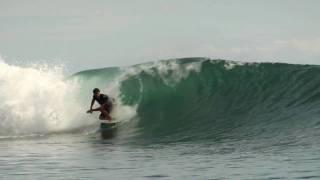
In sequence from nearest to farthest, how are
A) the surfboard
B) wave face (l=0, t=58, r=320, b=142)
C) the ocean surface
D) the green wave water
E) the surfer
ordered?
the ocean surface < the green wave water < wave face (l=0, t=58, r=320, b=142) < the surfboard < the surfer

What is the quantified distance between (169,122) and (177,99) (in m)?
3.21

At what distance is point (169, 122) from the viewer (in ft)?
60.4

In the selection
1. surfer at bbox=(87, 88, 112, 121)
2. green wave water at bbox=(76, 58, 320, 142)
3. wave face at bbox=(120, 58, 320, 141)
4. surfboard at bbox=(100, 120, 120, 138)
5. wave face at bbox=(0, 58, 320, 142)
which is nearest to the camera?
green wave water at bbox=(76, 58, 320, 142)

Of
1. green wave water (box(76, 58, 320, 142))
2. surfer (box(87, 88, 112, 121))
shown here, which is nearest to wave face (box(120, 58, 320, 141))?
green wave water (box(76, 58, 320, 142))

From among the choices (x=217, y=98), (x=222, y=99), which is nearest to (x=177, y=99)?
(x=217, y=98)

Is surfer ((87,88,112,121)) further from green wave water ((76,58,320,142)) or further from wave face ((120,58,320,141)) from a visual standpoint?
wave face ((120,58,320,141))

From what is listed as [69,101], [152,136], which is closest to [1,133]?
[69,101]

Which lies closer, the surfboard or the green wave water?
the green wave water

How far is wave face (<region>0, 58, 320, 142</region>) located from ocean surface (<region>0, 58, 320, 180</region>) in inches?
1.4

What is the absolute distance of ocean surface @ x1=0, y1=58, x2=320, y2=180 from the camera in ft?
30.4

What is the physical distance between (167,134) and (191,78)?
→ 24.2 feet

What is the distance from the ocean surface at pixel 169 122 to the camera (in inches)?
365

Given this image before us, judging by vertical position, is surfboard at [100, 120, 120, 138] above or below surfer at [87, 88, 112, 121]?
below

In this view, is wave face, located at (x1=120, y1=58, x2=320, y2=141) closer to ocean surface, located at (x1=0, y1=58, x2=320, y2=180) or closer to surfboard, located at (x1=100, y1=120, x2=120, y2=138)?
ocean surface, located at (x1=0, y1=58, x2=320, y2=180)
